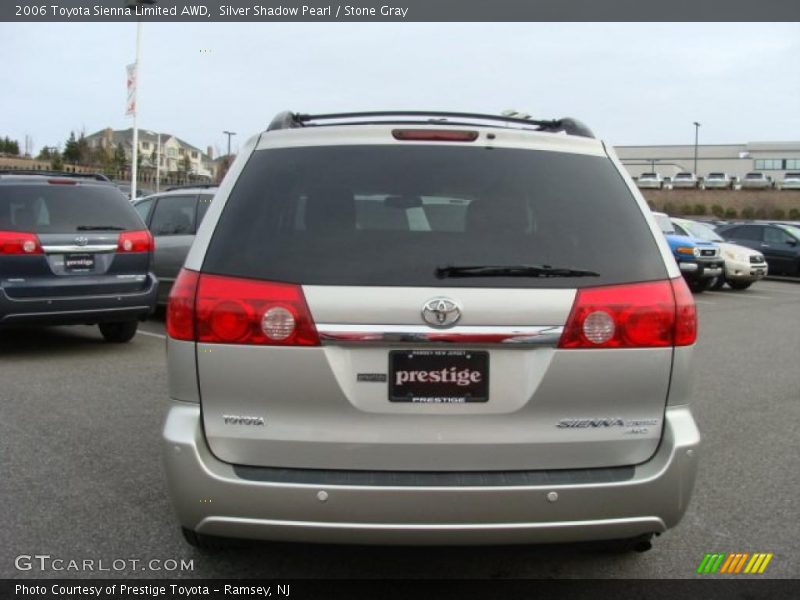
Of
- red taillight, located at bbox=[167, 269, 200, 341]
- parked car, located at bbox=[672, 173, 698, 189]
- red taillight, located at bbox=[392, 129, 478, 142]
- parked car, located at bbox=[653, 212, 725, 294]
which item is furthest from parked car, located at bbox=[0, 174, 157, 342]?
parked car, located at bbox=[672, 173, 698, 189]

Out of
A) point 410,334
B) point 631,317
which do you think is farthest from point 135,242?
point 631,317

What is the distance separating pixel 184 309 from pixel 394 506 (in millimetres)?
991

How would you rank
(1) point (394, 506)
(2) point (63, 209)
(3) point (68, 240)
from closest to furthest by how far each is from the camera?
1. (1) point (394, 506)
2. (3) point (68, 240)
3. (2) point (63, 209)

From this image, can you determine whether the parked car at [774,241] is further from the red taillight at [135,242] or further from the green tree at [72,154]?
the green tree at [72,154]

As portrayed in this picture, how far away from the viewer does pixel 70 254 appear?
7441mm

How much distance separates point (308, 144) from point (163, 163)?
97.6 metres

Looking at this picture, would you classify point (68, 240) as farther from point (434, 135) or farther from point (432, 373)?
point (432, 373)

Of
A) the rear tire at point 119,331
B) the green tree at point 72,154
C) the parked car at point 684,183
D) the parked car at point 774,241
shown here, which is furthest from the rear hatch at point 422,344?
the parked car at point 684,183

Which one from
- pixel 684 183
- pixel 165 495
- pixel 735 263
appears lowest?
pixel 165 495

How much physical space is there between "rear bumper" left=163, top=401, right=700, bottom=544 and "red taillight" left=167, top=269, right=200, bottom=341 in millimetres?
260

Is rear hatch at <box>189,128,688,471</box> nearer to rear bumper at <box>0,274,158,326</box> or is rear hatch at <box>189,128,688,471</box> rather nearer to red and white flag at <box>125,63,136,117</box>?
rear bumper at <box>0,274,158,326</box>

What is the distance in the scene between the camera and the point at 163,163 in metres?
94.6

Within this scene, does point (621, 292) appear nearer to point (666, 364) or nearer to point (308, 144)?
point (666, 364)

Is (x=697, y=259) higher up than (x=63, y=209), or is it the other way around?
(x=63, y=209)
